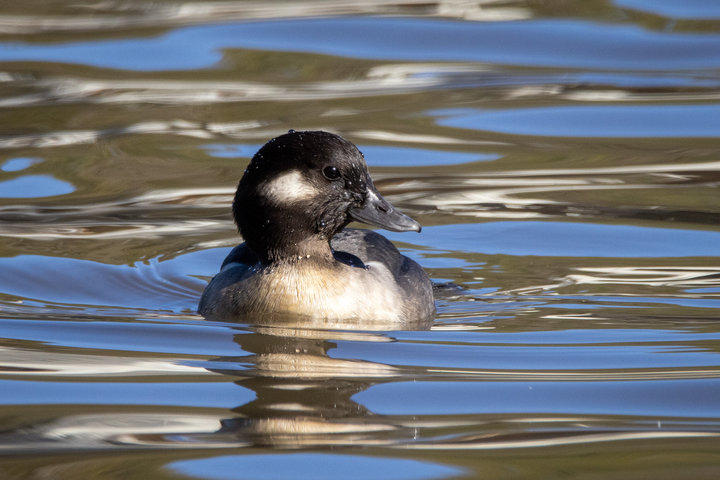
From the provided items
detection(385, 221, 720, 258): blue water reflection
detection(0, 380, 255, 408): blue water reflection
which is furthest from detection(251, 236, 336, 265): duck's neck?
detection(385, 221, 720, 258): blue water reflection

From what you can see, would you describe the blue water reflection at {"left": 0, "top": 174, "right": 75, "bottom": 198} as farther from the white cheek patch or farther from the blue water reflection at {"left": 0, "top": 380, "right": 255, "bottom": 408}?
the blue water reflection at {"left": 0, "top": 380, "right": 255, "bottom": 408}

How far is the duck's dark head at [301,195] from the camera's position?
677 cm

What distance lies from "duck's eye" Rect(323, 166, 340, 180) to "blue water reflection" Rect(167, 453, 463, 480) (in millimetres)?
2557

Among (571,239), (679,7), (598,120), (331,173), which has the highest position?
(679,7)

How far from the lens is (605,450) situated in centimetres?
459

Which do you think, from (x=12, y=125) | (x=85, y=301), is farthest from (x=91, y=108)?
(x=85, y=301)

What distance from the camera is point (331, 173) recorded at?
685 centimetres

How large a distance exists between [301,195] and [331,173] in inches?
8.2

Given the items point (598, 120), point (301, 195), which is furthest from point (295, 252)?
→ point (598, 120)

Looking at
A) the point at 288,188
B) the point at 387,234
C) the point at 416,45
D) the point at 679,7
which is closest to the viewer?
the point at 288,188

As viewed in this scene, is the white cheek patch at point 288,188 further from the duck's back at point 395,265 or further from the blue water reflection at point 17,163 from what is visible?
the blue water reflection at point 17,163

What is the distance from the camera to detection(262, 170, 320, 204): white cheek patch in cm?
675

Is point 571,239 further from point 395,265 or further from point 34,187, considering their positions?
point 34,187

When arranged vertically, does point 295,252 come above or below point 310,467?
above
